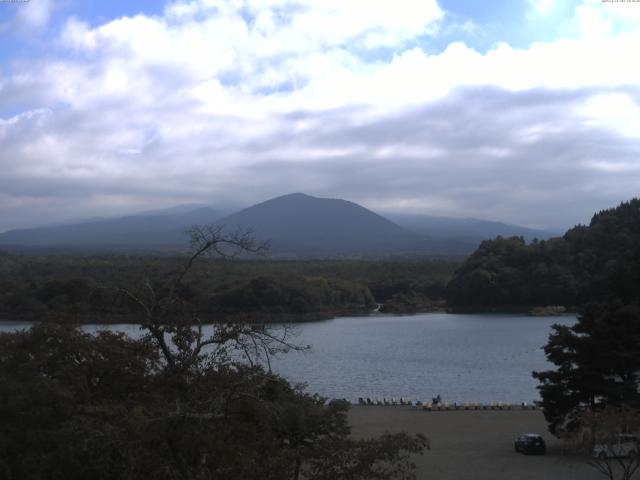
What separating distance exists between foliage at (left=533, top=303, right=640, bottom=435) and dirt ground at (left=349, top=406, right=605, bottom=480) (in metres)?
1.01

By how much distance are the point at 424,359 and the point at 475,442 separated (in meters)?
15.4

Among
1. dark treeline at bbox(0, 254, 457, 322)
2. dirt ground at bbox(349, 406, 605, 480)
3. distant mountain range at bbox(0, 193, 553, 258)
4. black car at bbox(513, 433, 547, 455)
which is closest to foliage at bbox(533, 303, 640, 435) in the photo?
black car at bbox(513, 433, 547, 455)

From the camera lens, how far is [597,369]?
12742 mm

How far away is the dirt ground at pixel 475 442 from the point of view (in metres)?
11.4

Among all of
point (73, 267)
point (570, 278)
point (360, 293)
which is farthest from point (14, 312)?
point (570, 278)

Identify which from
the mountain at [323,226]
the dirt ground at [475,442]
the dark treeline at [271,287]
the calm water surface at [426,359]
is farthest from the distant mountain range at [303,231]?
the dirt ground at [475,442]

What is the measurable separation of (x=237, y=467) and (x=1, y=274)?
53.6 metres

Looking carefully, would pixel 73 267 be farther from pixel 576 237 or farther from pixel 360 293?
pixel 576 237

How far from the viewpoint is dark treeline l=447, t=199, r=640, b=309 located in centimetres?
4784

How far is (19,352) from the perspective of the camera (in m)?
7.34

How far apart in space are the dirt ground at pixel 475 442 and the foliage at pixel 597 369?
101cm

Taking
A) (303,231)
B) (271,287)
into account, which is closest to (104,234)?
(303,231)

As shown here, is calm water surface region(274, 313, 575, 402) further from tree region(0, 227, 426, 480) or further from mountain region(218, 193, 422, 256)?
mountain region(218, 193, 422, 256)

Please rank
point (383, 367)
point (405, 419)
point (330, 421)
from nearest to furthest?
point (330, 421) < point (405, 419) < point (383, 367)
